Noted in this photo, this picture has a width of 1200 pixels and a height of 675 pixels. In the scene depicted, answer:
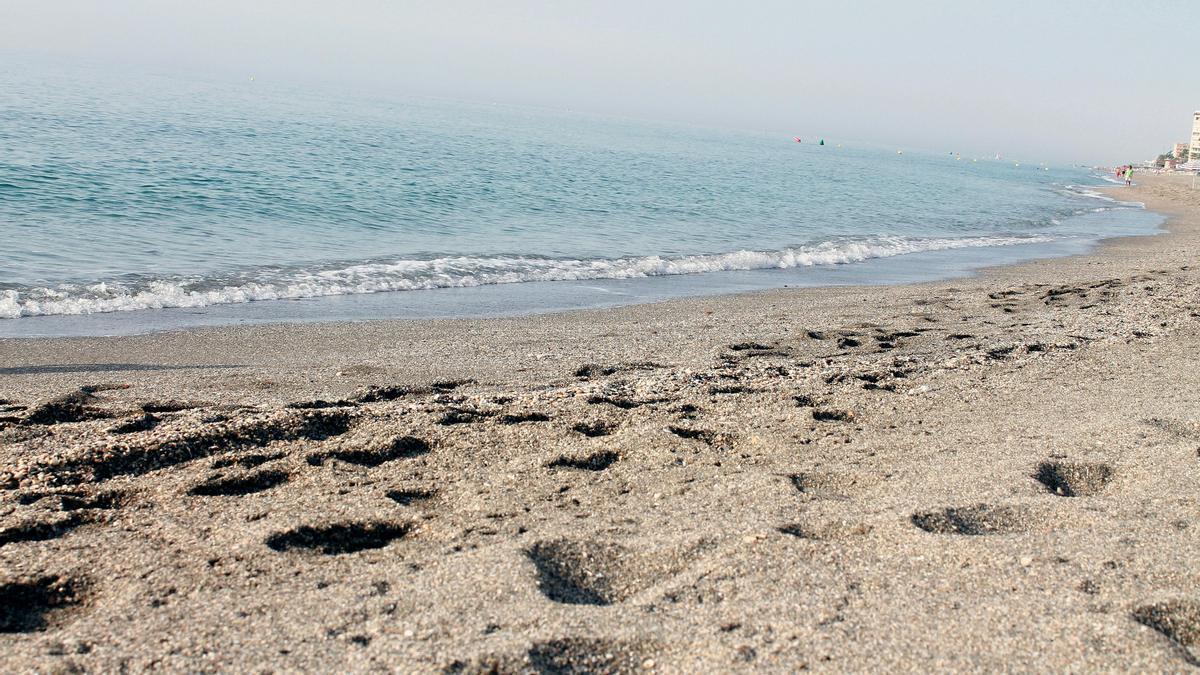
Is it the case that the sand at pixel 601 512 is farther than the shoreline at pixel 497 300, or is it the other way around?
the shoreline at pixel 497 300

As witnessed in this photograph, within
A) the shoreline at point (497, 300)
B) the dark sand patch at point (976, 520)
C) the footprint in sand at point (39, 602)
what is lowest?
the shoreline at point (497, 300)

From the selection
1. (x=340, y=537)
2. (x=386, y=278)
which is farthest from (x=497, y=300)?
(x=340, y=537)

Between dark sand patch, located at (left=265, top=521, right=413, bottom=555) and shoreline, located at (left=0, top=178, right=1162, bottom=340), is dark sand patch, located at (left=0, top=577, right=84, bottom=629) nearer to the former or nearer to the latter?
dark sand patch, located at (left=265, top=521, right=413, bottom=555)

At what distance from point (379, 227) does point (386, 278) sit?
18.3 ft

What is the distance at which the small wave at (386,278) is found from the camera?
30.8 ft

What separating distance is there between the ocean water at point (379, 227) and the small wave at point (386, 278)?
4 cm

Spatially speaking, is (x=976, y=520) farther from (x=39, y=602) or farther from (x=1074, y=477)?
(x=39, y=602)

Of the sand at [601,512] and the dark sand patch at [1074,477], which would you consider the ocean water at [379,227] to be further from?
the dark sand patch at [1074,477]

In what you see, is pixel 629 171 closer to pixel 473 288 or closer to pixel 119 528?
pixel 473 288

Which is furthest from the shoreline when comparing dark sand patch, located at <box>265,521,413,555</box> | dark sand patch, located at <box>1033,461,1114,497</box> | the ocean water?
dark sand patch, located at <box>1033,461,1114,497</box>

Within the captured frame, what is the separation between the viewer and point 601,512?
3793mm

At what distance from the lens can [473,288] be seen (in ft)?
40.4

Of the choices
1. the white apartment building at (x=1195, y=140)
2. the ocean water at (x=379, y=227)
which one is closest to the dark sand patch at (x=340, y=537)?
the ocean water at (x=379, y=227)

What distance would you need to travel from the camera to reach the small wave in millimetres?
9375
